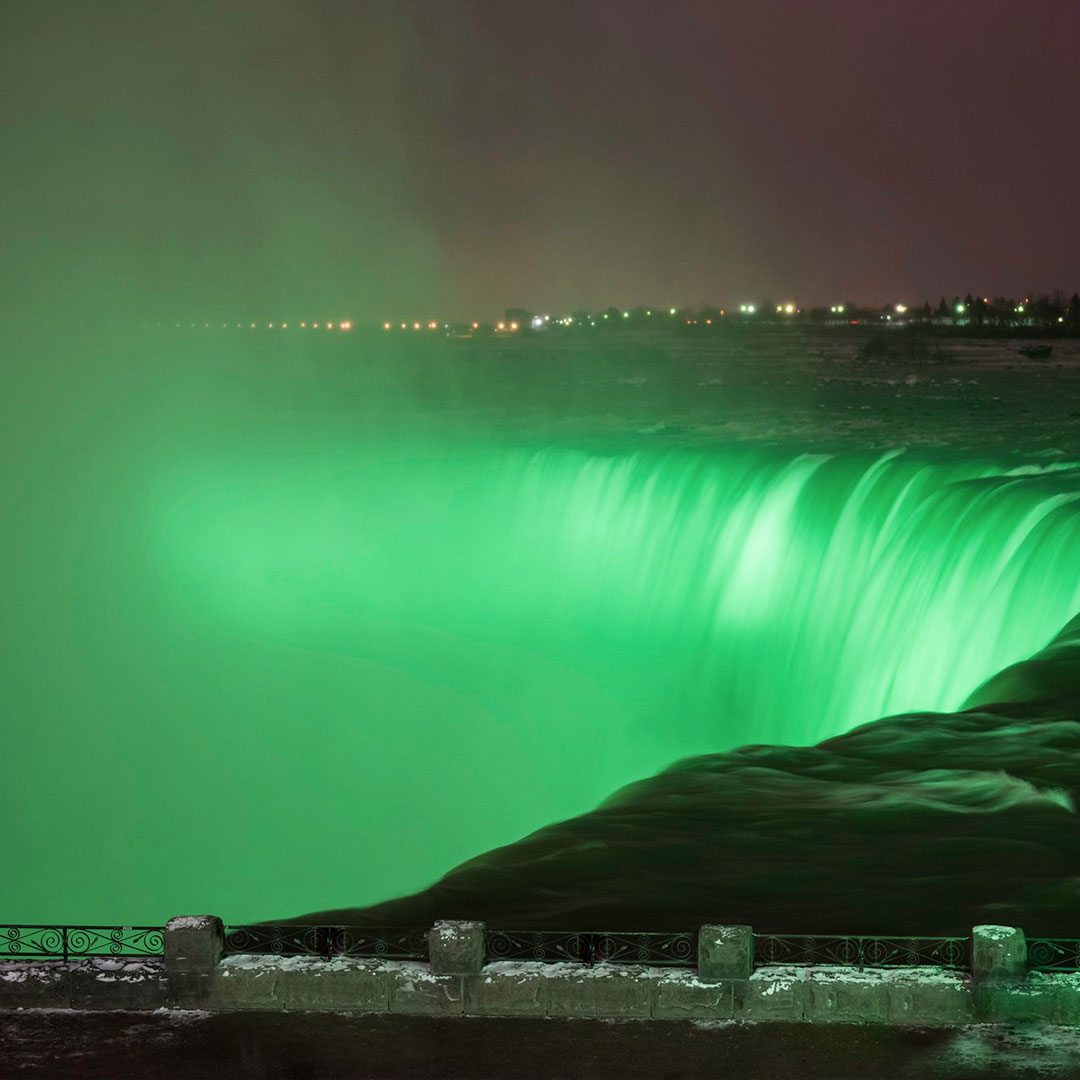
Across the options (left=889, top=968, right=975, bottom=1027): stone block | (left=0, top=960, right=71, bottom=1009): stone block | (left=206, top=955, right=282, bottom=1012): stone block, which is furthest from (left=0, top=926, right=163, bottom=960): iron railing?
(left=889, top=968, right=975, bottom=1027): stone block

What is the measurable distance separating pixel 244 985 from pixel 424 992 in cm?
112

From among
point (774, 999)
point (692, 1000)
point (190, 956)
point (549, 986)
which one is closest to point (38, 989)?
point (190, 956)

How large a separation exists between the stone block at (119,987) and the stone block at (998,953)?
4.93 m

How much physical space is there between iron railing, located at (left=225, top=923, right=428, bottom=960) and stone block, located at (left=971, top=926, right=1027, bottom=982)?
3.36m

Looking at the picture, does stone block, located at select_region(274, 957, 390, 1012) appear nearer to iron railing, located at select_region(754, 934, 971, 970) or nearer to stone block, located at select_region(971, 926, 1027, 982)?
iron railing, located at select_region(754, 934, 971, 970)

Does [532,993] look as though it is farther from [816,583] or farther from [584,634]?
[584,634]

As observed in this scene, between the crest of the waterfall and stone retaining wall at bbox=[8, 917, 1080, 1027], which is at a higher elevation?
the crest of the waterfall

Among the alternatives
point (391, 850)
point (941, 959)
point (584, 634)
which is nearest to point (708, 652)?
point (584, 634)

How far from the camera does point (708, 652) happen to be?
28906mm

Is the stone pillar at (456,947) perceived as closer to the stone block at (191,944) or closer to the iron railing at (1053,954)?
the stone block at (191,944)

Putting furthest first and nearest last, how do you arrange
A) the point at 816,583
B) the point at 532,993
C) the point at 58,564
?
the point at 58,564 → the point at 816,583 → the point at 532,993

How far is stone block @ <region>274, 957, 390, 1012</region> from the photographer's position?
10.0 meters

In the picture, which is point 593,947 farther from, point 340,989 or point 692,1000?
point 340,989

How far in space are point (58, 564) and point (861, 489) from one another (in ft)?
73.3
